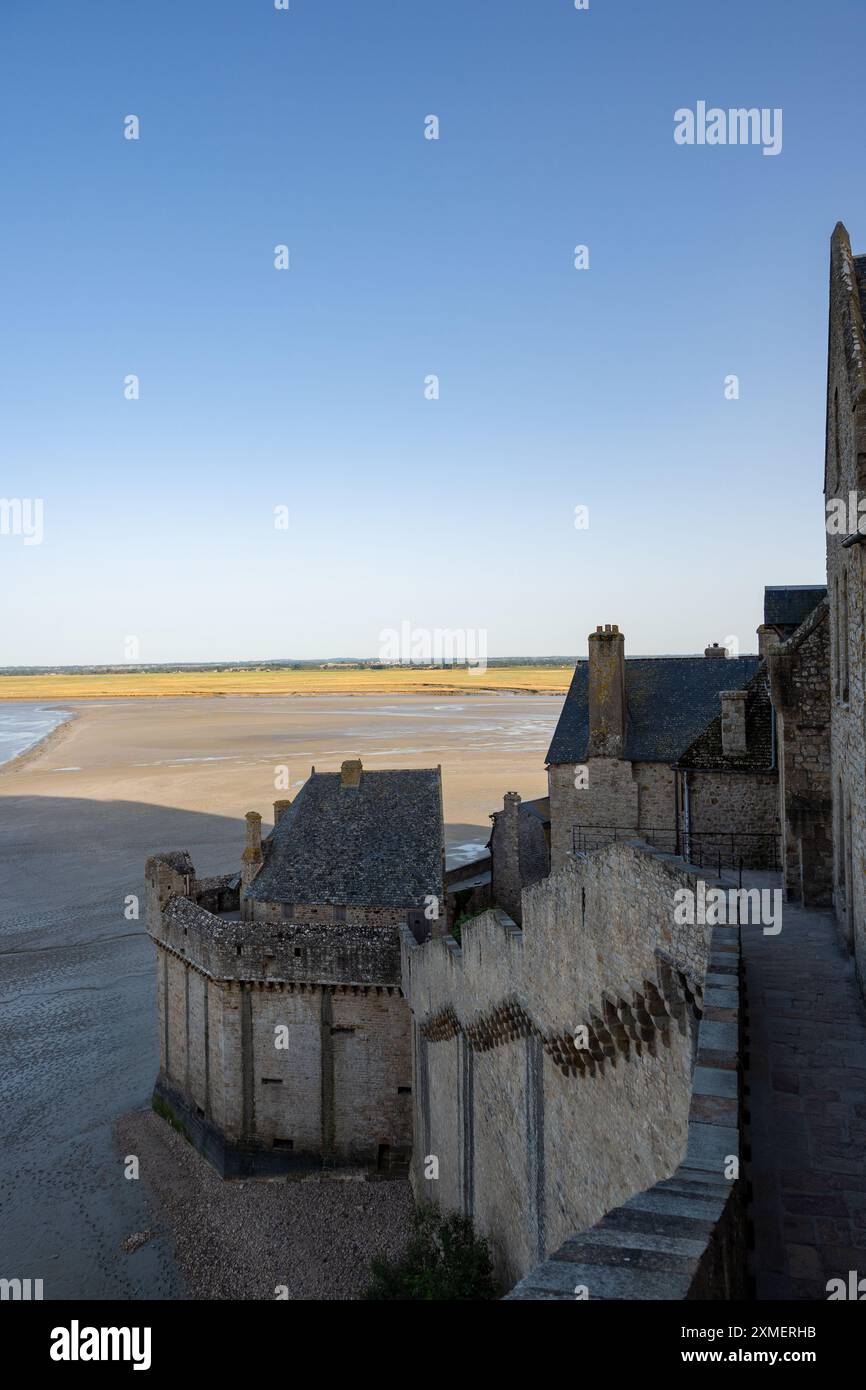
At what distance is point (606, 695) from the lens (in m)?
28.2

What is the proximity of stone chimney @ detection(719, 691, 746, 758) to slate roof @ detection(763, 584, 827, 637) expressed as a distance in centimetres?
389

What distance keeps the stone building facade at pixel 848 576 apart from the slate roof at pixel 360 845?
1379 centimetres

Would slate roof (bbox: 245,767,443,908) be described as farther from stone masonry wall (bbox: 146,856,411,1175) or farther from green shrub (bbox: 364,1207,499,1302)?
green shrub (bbox: 364,1207,499,1302)

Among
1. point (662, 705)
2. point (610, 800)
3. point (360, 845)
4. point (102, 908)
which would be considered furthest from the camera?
point (102, 908)

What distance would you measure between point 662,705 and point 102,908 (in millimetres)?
30697

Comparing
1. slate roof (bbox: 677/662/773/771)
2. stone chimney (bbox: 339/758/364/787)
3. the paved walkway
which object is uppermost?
slate roof (bbox: 677/662/773/771)

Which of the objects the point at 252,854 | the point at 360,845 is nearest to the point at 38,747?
the point at 252,854

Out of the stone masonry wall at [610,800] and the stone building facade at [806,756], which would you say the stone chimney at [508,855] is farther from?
the stone building facade at [806,756]

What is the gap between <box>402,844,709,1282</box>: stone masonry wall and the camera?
891 centimetres

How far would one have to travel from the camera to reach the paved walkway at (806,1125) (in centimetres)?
546

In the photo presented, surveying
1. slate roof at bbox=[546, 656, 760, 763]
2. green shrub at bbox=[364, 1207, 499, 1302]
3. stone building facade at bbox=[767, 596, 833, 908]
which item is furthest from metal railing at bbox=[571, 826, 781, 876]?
green shrub at bbox=[364, 1207, 499, 1302]

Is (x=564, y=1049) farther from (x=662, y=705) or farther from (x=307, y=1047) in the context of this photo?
(x=662, y=705)
